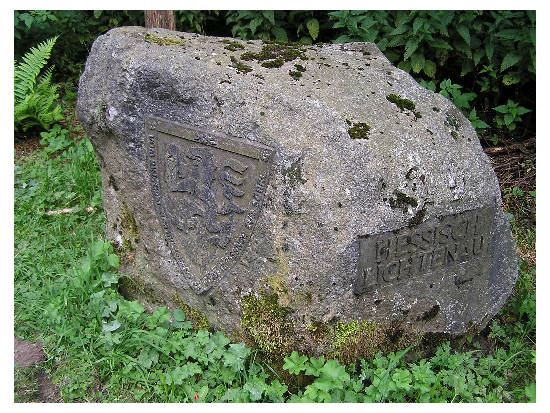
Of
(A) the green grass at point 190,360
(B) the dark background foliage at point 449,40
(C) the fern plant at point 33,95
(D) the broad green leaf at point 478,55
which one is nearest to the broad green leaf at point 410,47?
(B) the dark background foliage at point 449,40

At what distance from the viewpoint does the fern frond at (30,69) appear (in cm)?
523

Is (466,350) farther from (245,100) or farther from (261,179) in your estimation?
(245,100)

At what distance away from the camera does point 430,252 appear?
2.70 meters

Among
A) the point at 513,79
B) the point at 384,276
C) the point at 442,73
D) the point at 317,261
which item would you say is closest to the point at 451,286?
the point at 384,276

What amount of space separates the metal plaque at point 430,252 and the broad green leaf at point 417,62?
1.87m

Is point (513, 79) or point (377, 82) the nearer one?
point (377, 82)

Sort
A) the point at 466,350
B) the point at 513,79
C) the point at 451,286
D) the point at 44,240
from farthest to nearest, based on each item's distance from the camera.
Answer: the point at 513,79 < the point at 44,240 < the point at 466,350 < the point at 451,286

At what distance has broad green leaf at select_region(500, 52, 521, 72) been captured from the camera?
4176 mm

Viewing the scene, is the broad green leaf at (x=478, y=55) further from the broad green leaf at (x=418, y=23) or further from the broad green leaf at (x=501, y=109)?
the broad green leaf at (x=418, y=23)

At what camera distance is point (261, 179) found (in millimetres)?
2604

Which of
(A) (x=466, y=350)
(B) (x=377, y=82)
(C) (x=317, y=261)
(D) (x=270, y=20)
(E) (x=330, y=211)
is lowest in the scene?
(A) (x=466, y=350)

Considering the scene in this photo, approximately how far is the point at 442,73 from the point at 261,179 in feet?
9.10

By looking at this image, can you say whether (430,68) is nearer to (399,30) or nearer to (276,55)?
(399,30)

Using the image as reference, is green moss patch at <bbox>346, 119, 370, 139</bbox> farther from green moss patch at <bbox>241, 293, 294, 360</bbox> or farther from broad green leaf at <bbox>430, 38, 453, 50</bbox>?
broad green leaf at <bbox>430, 38, 453, 50</bbox>
